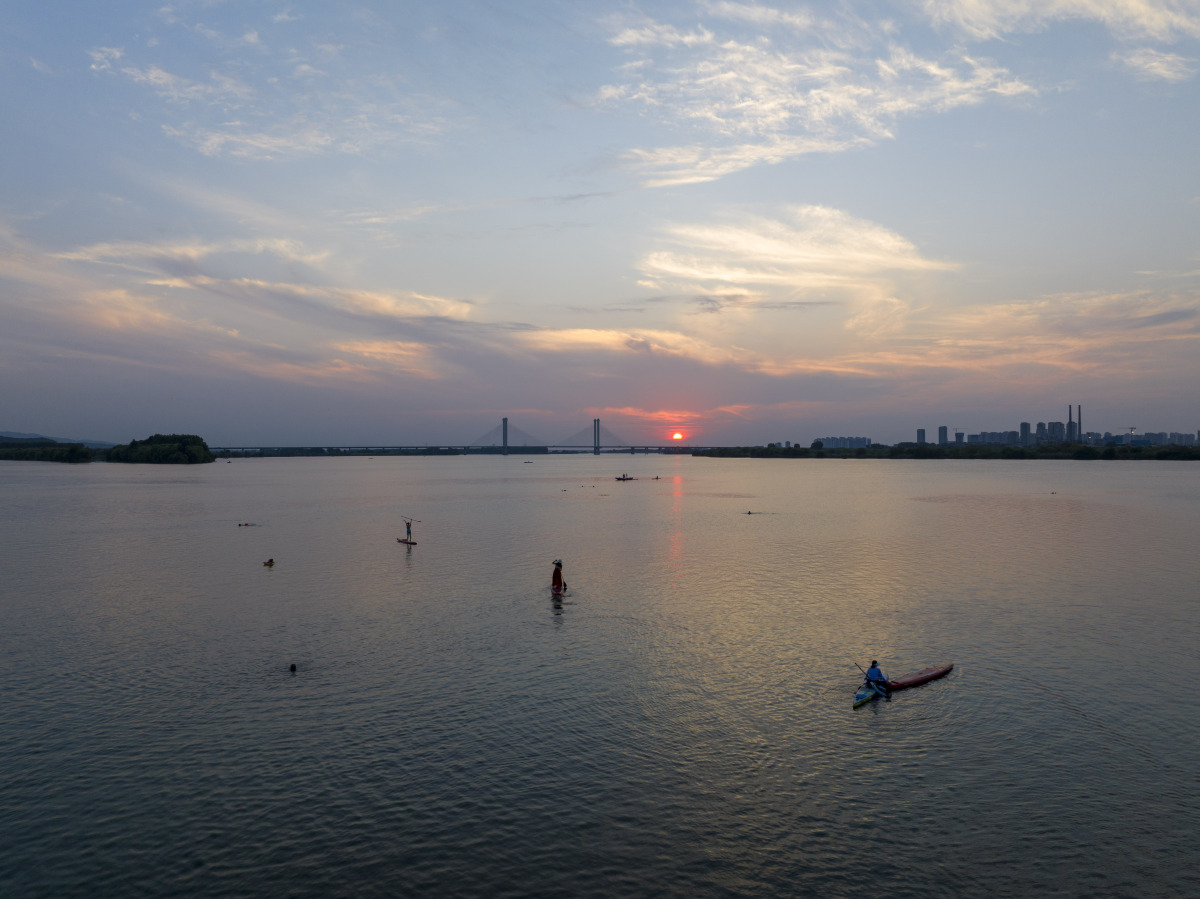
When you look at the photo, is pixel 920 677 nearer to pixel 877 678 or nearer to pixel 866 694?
pixel 877 678

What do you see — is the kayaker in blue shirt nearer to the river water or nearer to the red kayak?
the red kayak

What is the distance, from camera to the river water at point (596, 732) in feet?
56.2

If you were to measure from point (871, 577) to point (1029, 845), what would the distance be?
37276mm

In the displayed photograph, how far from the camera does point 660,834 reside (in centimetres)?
1833

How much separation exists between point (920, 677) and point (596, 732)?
14.1 meters

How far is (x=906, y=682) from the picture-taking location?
28.7 m

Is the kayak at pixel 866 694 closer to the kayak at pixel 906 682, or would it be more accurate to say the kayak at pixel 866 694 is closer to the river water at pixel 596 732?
the kayak at pixel 906 682

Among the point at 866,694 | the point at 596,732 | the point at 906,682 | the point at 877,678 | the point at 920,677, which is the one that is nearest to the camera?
the point at 596,732

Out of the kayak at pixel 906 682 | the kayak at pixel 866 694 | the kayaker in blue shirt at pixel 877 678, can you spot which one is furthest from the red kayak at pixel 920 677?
the kayak at pixel 866 694

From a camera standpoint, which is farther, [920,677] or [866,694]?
[920,677]

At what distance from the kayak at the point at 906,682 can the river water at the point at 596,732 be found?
46 cm

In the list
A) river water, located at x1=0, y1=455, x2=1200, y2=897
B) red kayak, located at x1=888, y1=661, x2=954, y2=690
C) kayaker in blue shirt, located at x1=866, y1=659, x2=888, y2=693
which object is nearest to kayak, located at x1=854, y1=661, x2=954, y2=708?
red kayak, located at x1=888, y1=661, x2=954, y2=690

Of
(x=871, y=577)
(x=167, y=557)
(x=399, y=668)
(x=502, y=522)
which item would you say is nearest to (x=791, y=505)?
(x=502, y=522)

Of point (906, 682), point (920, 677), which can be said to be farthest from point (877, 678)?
point (920, 677)
